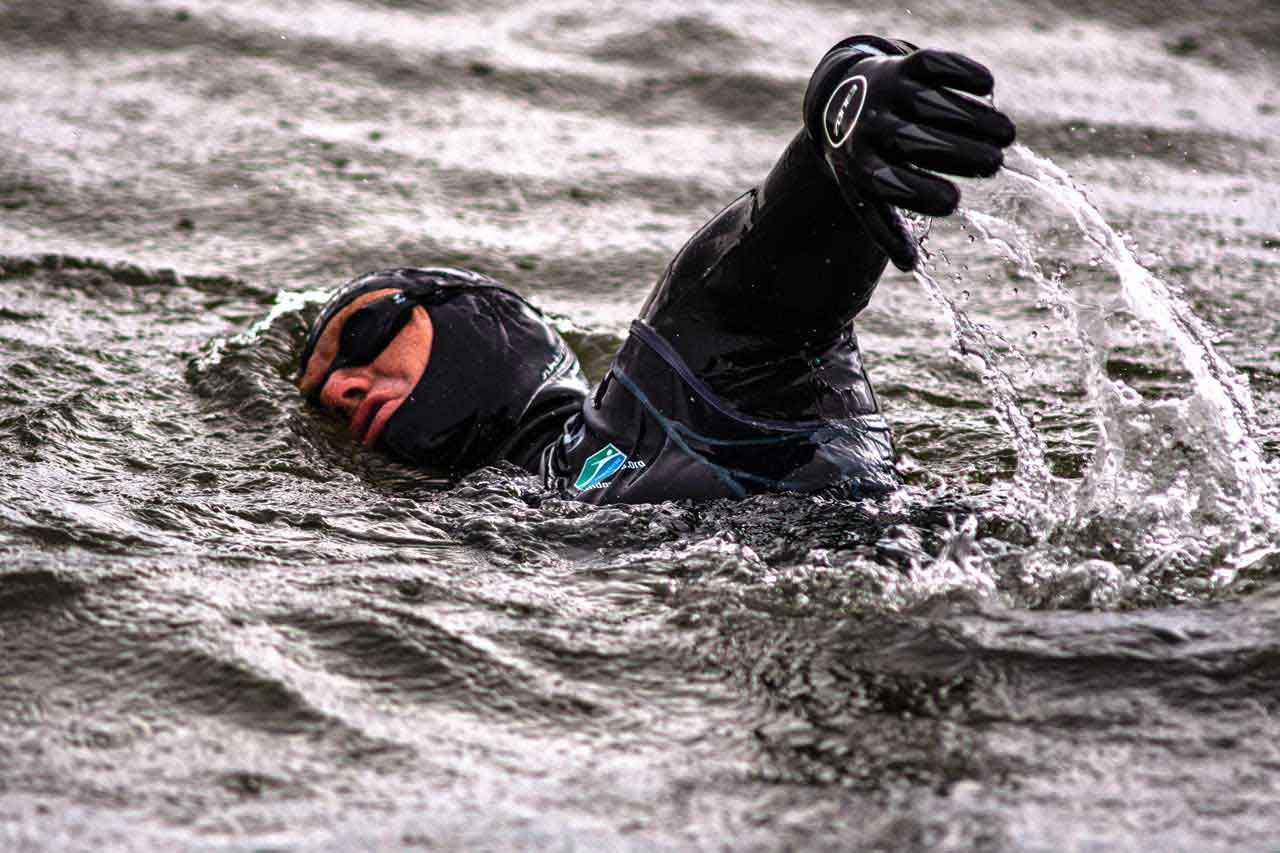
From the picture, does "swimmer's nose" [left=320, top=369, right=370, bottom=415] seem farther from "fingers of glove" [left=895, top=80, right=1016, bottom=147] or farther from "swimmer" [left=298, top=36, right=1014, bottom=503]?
"fingers of glove" [left=895, top=80, right=1016, bottom=147]

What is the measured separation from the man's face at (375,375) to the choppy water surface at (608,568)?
0.10m

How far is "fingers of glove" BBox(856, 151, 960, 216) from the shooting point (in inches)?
96.4

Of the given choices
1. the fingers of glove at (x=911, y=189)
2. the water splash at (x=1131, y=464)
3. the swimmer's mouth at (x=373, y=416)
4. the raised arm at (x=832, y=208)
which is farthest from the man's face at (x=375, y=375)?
the fingers of glove at (x=911, y=189)

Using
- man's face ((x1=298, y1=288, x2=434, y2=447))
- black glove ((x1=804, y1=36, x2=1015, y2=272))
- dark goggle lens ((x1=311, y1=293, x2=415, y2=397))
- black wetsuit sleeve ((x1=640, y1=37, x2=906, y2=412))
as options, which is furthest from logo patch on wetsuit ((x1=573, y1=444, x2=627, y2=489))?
black glove ((x1=804, y1=36, x2=1015, y2=272))

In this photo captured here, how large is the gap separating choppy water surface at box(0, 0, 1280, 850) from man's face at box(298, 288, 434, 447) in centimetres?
10

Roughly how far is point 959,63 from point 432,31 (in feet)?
16.8

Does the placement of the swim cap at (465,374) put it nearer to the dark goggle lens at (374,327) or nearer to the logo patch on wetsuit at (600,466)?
the dark goggle lens at (374,327)

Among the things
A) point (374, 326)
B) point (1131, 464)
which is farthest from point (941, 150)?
point (374, 326)

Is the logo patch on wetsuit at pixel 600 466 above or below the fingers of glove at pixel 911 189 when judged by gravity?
below

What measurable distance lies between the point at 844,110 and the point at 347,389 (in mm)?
1490

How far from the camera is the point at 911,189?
246cm

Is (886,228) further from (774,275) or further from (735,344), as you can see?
(735,344)

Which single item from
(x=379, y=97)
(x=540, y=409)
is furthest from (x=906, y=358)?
(x=379, y=97)

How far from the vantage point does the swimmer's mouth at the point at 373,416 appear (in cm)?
350
